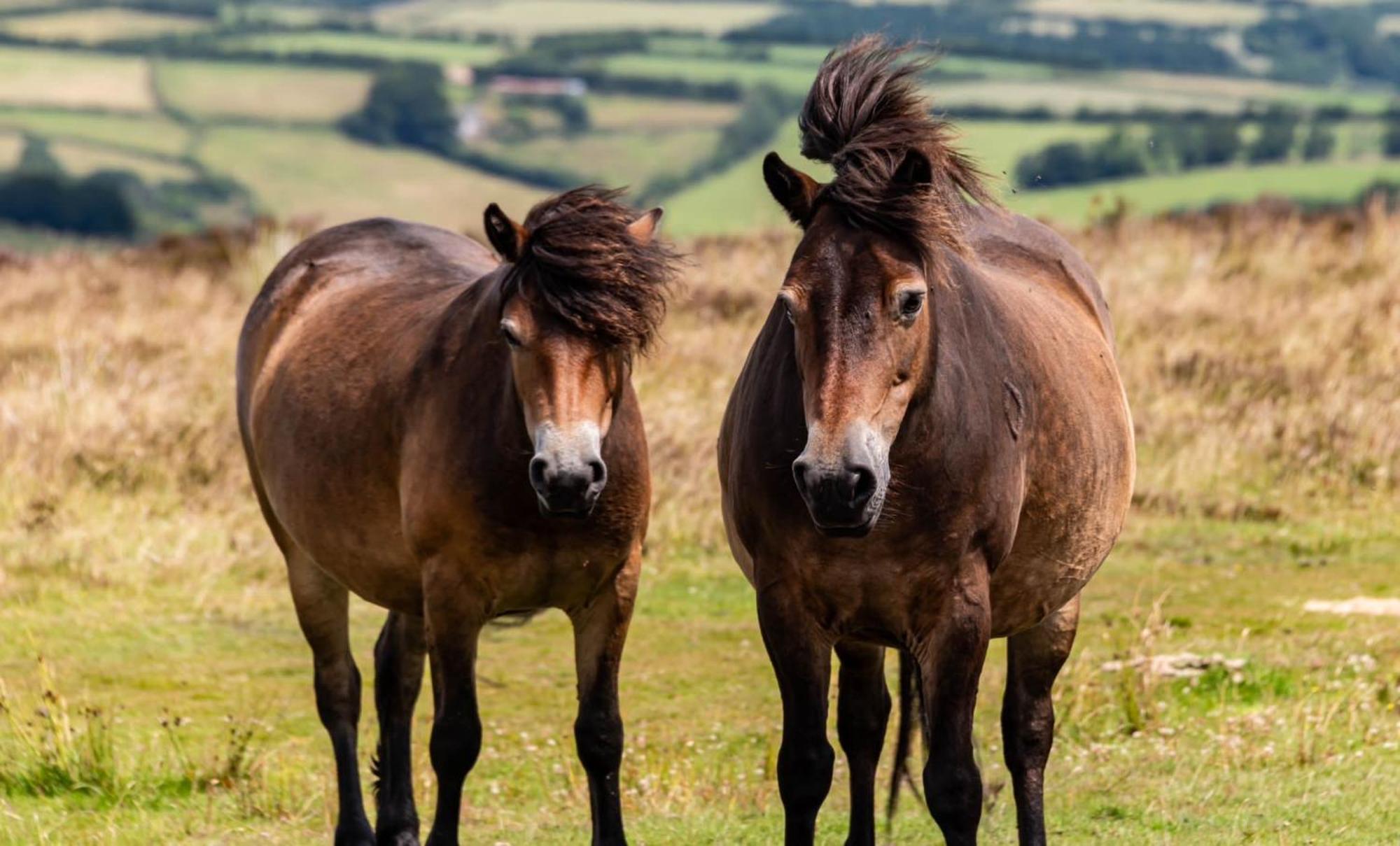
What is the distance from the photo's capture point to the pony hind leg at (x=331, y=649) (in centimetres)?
768

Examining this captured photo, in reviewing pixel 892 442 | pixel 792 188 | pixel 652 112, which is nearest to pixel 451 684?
pixel 892 442

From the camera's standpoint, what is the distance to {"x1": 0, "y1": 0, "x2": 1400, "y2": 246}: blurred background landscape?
1614 inches

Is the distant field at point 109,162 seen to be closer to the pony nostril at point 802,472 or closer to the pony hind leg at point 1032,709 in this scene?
the pony hind leg at point 1032,709

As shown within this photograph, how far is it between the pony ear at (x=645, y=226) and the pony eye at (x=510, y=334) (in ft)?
1.80

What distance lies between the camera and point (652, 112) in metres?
63.2

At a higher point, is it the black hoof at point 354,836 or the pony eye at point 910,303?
the pony eye at point 910,303

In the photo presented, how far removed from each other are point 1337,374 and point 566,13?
84149 mm

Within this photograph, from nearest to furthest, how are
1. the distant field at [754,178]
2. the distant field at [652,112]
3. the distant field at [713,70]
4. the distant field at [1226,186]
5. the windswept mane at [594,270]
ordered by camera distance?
the windswept mane at [594,270] → the distant field at [1226,186] → the distant field at [754,178] → the distant field at [652,112] → the distant field at [713,70]

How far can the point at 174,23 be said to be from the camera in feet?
268

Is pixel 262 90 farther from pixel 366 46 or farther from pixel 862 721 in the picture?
pixel 862 721

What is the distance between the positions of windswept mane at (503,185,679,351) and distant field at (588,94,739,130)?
53.6 m

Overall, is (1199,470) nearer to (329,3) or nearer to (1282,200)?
(1282,200)

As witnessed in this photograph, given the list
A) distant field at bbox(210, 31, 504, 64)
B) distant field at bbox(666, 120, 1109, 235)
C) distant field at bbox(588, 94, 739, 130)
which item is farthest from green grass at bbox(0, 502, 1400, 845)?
distant field at bbox(210, 31, 504, 64)

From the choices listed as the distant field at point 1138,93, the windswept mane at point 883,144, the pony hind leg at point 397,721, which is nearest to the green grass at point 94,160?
the distant field at point 1138,93
